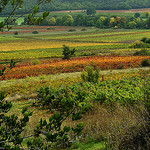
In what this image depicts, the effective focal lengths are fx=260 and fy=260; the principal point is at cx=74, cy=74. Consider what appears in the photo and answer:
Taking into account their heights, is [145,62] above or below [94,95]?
below

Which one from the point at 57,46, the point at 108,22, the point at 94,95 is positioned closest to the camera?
the point at 94,95

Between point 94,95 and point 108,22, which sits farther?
point 108,22

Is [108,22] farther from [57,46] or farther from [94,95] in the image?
[94,95]

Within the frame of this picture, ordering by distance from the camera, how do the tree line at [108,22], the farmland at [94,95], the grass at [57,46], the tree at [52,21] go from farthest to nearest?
the tree at [52,21], the tree line at [108,22], the grass at [57,46], the farmland at [94,95]

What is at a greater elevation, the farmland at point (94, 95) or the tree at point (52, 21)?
the farmland at point (94, 95)

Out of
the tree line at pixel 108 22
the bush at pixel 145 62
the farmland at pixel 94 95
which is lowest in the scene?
the tree line at pixel 108 22

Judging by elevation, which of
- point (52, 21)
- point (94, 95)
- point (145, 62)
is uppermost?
point (94, 95)

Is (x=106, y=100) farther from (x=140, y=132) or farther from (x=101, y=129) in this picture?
(x=140, y=132)

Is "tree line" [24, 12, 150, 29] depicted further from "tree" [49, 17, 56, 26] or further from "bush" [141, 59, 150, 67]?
"bush" [141, 59, 150, 67]

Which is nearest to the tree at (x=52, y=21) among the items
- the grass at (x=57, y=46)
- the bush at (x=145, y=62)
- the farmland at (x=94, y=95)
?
the grass at (x=57, y=46)

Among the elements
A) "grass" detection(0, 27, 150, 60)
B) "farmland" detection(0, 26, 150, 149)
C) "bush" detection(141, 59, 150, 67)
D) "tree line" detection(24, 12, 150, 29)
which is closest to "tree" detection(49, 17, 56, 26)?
"tree line" detection(24, 12, 150, 29)

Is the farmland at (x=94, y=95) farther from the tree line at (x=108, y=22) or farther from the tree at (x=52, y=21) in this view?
the tree at (x=52, y=21)

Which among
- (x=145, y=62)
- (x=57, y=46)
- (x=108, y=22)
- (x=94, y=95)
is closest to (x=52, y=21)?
(x=108, y=22)

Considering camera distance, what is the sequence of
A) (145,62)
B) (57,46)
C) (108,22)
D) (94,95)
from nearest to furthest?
(94,95) → (145,62) → (57,46) → (108,22)
